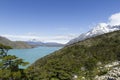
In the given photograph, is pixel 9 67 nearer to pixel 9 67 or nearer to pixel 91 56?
pixel 9 67

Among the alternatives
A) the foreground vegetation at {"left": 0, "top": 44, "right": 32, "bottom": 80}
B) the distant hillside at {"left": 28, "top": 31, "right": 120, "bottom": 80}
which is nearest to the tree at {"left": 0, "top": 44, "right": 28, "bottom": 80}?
the foreground vegetation at {"left": 0, "top": 44, "right": 32, "bottom": 80}

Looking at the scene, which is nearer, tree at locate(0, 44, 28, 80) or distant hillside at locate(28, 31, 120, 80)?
tree at locate(0, 44, 28, 80)

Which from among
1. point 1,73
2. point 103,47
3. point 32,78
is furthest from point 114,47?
point 1,73

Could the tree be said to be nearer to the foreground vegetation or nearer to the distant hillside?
the foreground vegetation

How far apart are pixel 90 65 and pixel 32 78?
44.1m

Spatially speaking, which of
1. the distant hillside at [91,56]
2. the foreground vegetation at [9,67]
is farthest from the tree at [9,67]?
the distant hillside at [91,56]

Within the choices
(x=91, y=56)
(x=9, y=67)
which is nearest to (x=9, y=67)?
(x=9, y=67)

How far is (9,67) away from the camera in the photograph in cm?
4503

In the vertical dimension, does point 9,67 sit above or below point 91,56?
below

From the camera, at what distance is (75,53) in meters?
148

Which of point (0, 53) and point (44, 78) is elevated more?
point (0, 53)

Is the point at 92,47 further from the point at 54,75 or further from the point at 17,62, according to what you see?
the point at 17,62

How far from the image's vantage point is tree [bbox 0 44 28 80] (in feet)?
141

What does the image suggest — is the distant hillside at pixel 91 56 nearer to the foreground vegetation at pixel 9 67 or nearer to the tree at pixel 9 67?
the foreground vegetation at pixel 9 67
